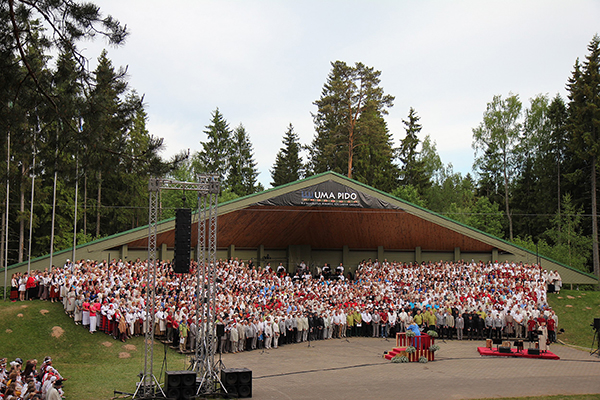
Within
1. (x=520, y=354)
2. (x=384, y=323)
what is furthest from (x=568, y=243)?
(x=520, y=354)

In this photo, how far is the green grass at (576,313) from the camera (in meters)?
24.0

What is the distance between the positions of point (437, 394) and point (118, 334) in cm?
1166

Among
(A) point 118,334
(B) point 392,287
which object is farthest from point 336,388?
(B) point 392,287

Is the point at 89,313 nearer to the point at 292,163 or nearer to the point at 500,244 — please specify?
the point at 500,244

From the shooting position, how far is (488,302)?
23.6 metres

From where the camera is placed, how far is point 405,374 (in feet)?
47.9

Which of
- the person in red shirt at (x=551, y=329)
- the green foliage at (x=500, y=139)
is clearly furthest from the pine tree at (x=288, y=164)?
the person in red shirt at (x=551, y=329)

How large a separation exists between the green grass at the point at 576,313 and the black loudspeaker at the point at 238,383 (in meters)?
17.9

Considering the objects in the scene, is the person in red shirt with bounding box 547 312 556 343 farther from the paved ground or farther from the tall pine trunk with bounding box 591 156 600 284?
the tall pine trunk with bounding box 591 156 600 284

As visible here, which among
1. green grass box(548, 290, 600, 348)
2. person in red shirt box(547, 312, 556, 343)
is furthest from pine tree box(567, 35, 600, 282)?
person in red shirt box(547, 312, 556, 343)

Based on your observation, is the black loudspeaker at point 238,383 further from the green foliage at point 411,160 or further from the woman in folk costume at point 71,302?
the green foliage at point 411,160

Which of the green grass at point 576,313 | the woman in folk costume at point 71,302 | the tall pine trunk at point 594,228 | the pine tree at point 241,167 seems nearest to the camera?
the woman in folk costume at point 71,302

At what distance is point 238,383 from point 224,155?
45698mm

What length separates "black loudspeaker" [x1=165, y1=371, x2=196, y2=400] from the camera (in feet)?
35.9
